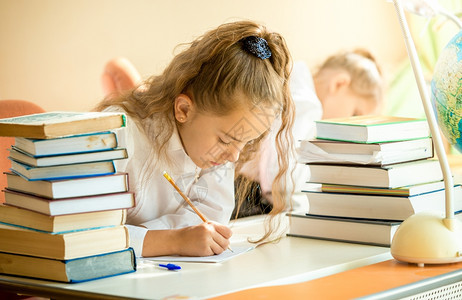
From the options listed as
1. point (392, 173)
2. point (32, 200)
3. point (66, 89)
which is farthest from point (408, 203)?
point (66, 89)

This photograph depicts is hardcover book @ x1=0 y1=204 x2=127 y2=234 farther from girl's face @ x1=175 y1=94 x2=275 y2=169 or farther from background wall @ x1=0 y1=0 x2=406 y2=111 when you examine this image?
background wall @ x1=0 y1=0 x2=406 y2=111

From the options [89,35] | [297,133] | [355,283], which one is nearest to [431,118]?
[355,283]

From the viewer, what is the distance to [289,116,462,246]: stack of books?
5.47 feet

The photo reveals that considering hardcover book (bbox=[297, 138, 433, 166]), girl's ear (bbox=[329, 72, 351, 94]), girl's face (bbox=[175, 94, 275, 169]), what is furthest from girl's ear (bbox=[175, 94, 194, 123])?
girl's ear (bbox=[329, 72, 351, 94])

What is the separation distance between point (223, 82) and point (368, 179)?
424 millimetres

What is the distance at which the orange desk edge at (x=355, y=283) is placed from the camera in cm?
122

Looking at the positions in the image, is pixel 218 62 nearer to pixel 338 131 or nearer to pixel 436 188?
pixel 338 131

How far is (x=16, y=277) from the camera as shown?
1.43 meters

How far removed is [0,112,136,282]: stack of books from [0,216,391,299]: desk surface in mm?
A: 35

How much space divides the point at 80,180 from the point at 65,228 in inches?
3.7

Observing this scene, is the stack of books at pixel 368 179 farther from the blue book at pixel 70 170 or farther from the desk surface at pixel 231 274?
the blue book at pixel 70 170

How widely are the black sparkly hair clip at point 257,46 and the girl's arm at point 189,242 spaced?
44 centimetres

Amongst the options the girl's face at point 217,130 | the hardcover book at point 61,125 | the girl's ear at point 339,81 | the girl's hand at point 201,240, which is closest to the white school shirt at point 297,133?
the girl's ear at point 339,81

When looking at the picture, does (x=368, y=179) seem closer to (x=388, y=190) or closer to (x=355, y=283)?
(x=388, y=190)
